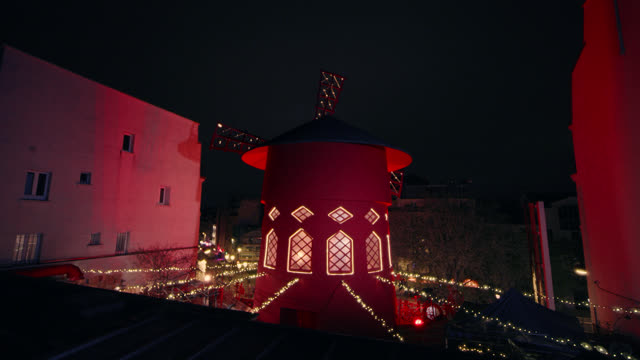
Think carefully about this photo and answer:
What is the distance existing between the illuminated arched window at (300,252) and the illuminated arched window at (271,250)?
64cm

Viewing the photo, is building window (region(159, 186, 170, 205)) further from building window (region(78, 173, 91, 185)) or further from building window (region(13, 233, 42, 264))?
building window (region(13, 233, 42, 264))

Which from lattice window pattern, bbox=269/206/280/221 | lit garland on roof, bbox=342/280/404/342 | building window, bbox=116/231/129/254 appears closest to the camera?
lit garland on roof, bbox=342/280/404/342

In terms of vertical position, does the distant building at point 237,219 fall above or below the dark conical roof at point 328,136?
below

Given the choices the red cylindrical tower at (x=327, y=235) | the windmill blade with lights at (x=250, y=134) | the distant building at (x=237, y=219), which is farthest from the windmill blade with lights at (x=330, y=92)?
the distant building at (x=237, y=219)

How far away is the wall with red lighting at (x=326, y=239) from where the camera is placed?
9.60 m

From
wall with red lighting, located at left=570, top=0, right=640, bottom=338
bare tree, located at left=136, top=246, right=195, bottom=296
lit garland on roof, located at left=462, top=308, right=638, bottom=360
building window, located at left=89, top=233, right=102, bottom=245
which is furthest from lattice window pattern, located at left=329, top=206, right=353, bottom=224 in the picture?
building window, located at left=89, top=233, right=102, bottom=245

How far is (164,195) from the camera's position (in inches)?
687

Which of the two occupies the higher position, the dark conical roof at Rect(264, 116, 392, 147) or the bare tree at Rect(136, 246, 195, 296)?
the dark conical roof at Rect(264, 116, 392, 147)

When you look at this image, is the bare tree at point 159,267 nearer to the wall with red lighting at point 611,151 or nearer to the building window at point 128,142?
the building window at point 128,142

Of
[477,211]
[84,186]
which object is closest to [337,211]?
[84,186]

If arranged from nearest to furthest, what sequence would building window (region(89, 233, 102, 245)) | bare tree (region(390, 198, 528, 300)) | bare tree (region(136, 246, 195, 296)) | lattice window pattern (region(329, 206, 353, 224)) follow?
lattice window pattern (region(329, 206, 353, 224)) → building window (region(89, 233, 102, 245)) → bare tree (region(136, 246, 195, 296)) → bare tree (region(390, 198, 528, 300))

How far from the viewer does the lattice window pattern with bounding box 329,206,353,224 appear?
32.9 feet

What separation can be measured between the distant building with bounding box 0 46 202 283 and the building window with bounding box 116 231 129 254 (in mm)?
43

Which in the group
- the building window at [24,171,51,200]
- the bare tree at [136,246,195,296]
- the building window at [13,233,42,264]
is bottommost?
the bare tree at [136,246,195,296]
